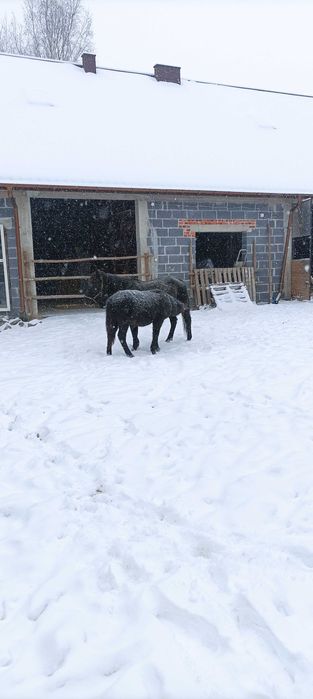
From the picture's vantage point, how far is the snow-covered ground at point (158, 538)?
201 cm

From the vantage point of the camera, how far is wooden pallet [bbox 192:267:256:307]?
42.9ft

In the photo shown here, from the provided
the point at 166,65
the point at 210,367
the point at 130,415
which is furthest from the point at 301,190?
the point at 130,415

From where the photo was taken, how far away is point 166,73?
17.5m

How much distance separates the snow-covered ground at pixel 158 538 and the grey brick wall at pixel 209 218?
23.8 ft

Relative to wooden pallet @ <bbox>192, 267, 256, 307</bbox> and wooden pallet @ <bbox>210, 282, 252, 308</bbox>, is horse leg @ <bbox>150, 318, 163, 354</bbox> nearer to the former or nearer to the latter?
wooden pallet @ <bbox>210, 282, 252, 308</bbox>

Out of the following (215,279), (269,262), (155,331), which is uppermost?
(269,262)

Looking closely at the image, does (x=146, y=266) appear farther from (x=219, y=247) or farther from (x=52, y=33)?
(x=52, y=33)

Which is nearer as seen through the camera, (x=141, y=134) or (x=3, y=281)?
(x=3, y=281)

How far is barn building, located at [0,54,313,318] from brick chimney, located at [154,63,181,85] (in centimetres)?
7

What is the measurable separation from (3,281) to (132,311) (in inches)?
201

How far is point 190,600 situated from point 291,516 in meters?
0.97

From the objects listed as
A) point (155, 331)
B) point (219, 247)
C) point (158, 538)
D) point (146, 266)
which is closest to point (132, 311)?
point (155, 331)

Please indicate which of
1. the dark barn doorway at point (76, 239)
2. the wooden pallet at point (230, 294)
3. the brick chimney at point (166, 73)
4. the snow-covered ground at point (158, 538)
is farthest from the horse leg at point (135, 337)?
the brick chimney at point (166, 73)

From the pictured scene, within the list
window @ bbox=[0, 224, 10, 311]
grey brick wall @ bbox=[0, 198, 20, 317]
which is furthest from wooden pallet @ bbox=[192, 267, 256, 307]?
window @ bbox=[0, 224, 10, 311]
